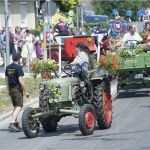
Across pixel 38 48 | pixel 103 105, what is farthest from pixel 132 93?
pixel 38 48

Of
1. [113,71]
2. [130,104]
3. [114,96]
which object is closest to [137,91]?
[114,96]

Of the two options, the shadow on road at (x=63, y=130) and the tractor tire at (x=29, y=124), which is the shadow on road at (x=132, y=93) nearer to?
the shadow on road at (x=63, y=130)

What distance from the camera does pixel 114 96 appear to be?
23031mm

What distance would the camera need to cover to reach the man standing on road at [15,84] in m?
16.5

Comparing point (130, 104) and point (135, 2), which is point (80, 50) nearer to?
point (130, 104)

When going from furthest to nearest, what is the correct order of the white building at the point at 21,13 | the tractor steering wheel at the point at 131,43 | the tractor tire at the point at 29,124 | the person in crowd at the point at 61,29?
the white building at the point at 21,13 < the person in crowd at the point at 61,29 < the tractor steering wheel at the point at 131,43 < the tractor tire at the point at 29,124

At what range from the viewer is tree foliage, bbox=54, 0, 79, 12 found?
49031mm

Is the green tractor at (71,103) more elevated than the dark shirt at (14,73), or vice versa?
the dark shirt at (14,73)

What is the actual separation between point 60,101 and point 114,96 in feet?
25.9

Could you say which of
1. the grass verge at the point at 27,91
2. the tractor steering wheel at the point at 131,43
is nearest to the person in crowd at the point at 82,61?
the grass verge at the point at 27,91

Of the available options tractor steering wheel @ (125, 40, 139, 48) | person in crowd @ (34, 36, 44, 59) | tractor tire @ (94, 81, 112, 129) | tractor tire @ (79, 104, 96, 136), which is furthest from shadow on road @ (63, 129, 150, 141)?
person in crowd @ (34, 36, 44, 59)

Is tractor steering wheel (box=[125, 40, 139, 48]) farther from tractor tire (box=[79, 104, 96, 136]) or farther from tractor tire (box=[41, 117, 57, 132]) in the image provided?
tractor tire (box=[79, 104, 96, 136])

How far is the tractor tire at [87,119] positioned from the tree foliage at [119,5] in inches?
2014

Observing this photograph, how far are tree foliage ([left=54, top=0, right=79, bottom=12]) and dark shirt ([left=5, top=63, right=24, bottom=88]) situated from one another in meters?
32.4
